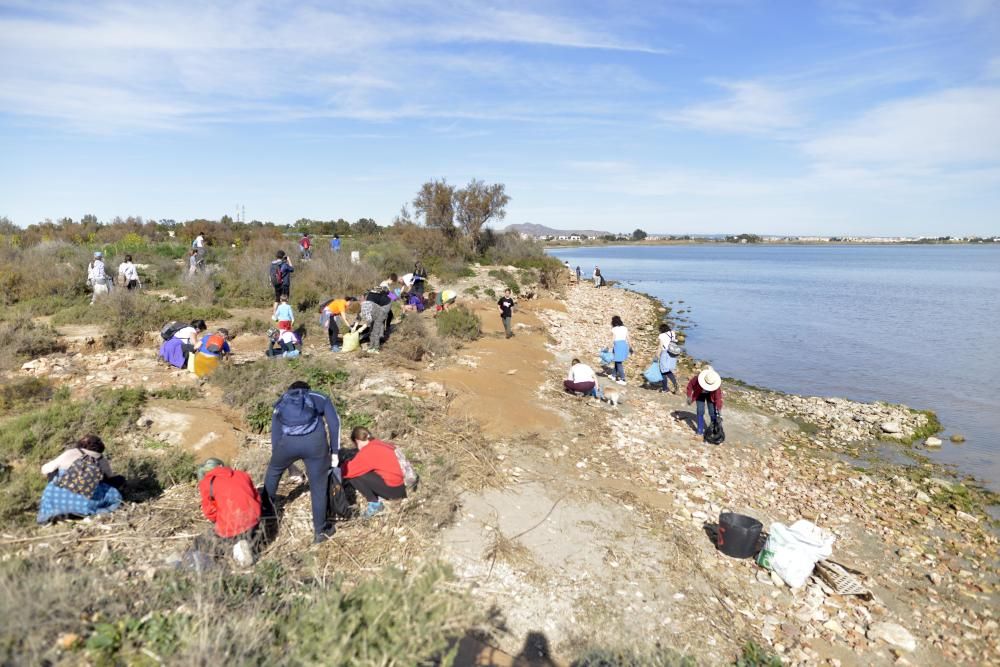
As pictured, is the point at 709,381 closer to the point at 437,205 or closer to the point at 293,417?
the point at 293,417

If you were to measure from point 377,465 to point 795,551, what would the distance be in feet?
15.1

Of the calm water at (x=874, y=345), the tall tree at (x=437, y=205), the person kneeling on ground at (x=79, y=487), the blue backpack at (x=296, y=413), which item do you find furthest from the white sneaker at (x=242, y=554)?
the tall tree at (x=437, y=205)

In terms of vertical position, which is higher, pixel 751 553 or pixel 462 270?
pixel 462 270

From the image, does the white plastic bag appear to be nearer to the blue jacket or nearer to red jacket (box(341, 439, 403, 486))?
red jacket (box(341, 439, 403, 486))

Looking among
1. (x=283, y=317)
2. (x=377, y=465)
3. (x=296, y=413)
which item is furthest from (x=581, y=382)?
(x=296, y=413)

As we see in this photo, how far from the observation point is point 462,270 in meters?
27.1

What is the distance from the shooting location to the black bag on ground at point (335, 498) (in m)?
5.87

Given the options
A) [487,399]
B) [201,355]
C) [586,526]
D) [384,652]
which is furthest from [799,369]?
[384,652]

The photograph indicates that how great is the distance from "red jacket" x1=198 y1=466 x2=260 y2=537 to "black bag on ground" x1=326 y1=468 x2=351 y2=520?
0.81 metres

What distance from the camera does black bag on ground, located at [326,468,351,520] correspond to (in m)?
5.87

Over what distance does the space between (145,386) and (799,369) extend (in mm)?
18524

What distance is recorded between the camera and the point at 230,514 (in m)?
5.04

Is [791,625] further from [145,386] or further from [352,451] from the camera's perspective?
[145,386]

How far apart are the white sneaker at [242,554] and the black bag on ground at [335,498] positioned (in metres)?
1.00
